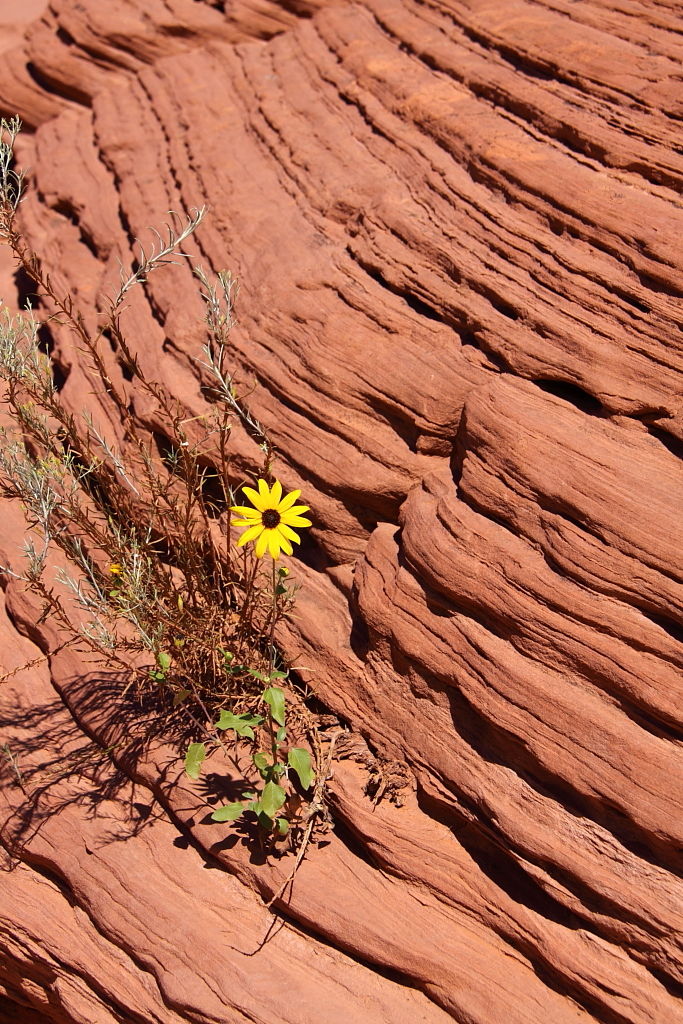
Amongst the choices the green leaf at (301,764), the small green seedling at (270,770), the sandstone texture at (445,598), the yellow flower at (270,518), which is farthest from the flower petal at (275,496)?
the green leaf at (301,764)

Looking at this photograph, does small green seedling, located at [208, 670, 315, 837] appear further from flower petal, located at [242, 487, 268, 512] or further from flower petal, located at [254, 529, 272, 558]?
flower petal, located at [242, 487, 268, 512]

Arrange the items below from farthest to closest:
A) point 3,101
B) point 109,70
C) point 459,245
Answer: point 3,101 < point 109,70 < point 459,245

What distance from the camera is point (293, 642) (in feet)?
10.8

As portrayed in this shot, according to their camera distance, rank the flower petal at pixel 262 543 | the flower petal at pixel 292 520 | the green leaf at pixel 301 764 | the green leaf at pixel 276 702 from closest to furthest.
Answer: the flower petal at pixel 262 543, the flower petal at pixel 292 520, the green leaf at pixel 276 702, the green leaf at pixel 301 764

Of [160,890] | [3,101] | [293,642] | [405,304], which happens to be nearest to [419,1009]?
[160,890]

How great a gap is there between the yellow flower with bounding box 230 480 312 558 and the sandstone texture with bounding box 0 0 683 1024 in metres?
0.69

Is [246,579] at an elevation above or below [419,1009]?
above

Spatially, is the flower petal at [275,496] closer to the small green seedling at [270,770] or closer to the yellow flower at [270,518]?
the yellow flower at [270,518]

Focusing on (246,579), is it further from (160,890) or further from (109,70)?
(109,70)

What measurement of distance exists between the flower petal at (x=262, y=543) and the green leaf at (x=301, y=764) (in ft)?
2.59

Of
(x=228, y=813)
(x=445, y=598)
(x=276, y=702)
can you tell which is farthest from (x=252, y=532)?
(x=228, y=813)

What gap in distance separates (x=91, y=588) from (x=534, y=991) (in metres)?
2.17

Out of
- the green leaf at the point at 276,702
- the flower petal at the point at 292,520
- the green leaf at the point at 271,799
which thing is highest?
the flower petal at the point at 292,520

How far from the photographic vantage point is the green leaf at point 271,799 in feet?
8.89
